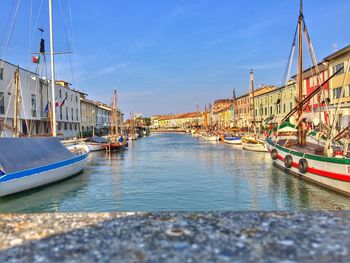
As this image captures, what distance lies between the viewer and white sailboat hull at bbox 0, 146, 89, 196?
16.5m

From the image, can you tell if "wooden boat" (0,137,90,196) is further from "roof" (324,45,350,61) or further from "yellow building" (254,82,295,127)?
"yellow building" (254,82,295,127)

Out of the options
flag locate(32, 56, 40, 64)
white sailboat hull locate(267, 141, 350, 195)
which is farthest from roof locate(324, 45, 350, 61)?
flag locate(32, 56, 40, 64)

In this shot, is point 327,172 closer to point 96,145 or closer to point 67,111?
point 96,145

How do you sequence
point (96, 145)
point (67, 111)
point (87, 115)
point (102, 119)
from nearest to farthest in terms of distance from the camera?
point (96, 145) < point (67, 111) < point (87, 115) < point (102, 119)

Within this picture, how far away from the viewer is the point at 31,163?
61.2 ft

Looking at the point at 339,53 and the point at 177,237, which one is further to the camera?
the point at 339,53

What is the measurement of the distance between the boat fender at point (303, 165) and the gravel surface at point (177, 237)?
13735mm

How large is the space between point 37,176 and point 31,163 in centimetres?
82

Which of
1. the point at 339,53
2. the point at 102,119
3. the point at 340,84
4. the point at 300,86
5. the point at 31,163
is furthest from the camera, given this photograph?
the point at 102,119

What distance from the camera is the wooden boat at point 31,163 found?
55.0 feet

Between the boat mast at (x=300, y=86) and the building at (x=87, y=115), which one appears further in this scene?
the building at (x=87, y=115)

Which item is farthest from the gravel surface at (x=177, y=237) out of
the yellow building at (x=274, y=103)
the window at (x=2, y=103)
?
the yellow building at (x=274, y=103)

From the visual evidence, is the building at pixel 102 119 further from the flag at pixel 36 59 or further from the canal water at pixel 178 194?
the canal water at pixel 178 194

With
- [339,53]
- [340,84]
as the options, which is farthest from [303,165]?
[339,53]
